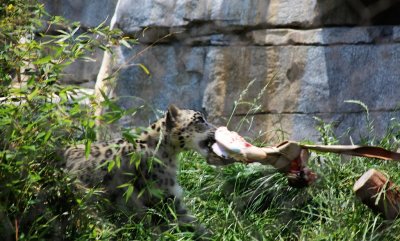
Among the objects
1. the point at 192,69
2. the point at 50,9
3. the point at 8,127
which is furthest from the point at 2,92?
the point at 50,9

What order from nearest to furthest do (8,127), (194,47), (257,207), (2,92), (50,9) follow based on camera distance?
(8,127) → (2,92) → (257,207) → (194,47) → (50,9)

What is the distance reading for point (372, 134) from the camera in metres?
5.55

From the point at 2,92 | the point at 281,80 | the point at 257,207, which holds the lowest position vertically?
the point at 257,207

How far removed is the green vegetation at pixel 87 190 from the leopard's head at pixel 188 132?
0.30 m

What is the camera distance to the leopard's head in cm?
463

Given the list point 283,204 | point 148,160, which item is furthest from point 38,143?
point 283,204

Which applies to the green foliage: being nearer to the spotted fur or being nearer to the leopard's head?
the spotted fur

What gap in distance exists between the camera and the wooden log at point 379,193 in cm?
413

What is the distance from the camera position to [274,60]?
19.3ft

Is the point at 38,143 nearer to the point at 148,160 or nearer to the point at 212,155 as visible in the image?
the point at 148,160

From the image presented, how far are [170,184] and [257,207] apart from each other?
484 millimetres

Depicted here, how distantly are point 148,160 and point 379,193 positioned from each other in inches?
41.3

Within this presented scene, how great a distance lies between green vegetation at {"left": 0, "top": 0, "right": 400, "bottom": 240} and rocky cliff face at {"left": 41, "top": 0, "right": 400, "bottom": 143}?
21.3 inches

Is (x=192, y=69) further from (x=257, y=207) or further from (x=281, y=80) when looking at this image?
(x=257, y=207)
